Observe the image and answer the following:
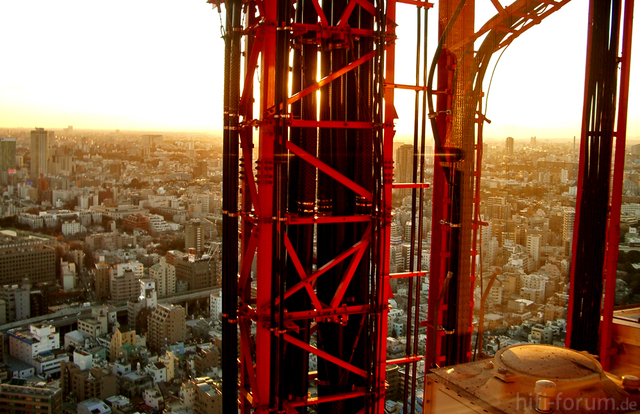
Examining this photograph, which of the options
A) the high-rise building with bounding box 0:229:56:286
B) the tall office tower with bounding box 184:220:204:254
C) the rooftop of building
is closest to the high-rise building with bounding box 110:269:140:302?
the high-rise building with bounding box 0:229:56:286

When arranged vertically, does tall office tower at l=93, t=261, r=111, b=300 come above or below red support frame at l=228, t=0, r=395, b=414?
below

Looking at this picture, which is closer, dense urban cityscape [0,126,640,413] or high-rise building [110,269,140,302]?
dense urban cityscape [0,126,640,413]

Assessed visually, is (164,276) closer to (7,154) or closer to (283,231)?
(7,154)

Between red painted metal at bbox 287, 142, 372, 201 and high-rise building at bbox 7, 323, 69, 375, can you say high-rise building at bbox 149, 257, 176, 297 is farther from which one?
red painted metal at bbox 287, 142, 372, 201

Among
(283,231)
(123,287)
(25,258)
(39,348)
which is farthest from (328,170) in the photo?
→ (123,287)

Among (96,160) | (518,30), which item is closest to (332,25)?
(518,30)

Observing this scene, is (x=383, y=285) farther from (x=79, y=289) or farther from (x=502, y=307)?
(x=79, y=289)

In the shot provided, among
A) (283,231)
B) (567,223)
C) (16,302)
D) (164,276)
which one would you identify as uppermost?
(283,231)
